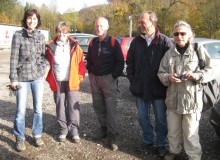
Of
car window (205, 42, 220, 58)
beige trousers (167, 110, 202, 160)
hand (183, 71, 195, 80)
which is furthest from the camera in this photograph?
car window (205, 42, 220, 58)

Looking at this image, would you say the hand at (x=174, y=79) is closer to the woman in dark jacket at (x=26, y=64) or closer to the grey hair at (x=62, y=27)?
the grey hair at (x=62, y=27)

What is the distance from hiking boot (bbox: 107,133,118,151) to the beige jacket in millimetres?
1239

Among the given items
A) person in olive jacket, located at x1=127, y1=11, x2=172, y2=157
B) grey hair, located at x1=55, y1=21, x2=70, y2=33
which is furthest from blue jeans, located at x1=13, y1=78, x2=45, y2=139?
person in olive jacket, located at x1=127, y1=11, x2=172, y2=157

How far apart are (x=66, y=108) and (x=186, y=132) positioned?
2.09m

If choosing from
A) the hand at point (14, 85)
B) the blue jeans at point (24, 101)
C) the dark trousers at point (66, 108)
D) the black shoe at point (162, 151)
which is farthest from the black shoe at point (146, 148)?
the hand at point (14, 85)

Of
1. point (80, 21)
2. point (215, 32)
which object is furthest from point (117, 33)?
point (80, 21)

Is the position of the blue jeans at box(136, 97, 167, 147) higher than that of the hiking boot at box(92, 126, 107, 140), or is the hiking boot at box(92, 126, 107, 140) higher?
the blue jeans at box(136, 97, 167, 147)

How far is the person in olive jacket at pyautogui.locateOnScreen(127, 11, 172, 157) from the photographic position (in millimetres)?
3943

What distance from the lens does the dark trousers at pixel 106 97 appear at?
4.48 m

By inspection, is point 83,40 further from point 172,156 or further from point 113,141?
point 172,156

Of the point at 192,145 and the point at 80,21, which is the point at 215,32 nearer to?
the point at 192,145

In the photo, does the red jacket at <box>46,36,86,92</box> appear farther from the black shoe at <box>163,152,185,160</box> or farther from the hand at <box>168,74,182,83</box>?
the black shoe at <box>163,152,185,160</box>

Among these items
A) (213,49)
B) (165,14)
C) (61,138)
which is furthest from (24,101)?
(165,14)

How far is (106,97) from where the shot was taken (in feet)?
14.9
